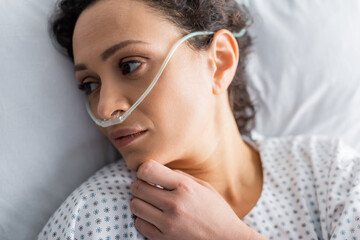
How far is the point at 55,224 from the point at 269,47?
1.11 m

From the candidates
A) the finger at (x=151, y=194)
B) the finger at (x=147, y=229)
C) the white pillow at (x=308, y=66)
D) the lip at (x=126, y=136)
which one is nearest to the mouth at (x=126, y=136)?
the lip at (x=126, y=136)

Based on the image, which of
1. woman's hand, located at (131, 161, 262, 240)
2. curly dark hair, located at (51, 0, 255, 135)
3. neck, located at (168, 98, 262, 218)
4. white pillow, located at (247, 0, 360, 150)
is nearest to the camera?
woman's hand, located at (131, 161, 262, 240)

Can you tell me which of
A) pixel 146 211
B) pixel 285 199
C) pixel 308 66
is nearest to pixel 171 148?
pixel 146 211

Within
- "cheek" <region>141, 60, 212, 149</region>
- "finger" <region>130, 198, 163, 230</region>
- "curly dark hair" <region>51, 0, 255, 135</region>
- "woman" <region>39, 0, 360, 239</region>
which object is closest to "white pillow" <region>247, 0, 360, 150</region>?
"curly dark hair" <region>51, 0, 255, 135</region>

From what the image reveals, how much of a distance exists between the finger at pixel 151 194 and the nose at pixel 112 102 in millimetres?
229

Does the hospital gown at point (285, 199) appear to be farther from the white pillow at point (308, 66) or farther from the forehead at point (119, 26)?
the forehead at point (119, 26)

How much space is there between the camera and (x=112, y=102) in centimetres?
112

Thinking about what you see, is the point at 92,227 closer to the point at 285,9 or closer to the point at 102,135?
the point at 102,135

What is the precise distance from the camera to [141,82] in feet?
3.73

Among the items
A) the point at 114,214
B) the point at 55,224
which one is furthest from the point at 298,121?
Answer: the point at 55,224

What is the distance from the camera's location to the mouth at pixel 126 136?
1160mm

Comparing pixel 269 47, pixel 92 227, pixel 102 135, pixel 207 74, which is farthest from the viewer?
pixel 269 47

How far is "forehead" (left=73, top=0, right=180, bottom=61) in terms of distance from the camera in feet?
3.68

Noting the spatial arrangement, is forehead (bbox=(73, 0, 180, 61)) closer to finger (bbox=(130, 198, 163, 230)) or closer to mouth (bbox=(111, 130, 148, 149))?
mouth (bbox=(111, 130, 148, 149))
